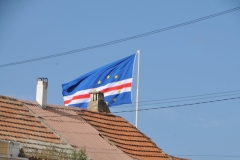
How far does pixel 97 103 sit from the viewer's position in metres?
38.7

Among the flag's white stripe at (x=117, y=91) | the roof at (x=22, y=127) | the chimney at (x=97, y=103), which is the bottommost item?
the roof at (x=22, y=127)

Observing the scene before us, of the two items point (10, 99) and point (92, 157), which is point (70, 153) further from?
point (10, 99)

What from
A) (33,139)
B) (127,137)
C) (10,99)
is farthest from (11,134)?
(127,137)

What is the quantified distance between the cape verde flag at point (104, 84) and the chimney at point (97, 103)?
0.31 metres

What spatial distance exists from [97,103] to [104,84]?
4.56 ft

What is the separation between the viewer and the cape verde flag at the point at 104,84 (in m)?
39.2

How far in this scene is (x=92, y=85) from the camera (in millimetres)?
39906

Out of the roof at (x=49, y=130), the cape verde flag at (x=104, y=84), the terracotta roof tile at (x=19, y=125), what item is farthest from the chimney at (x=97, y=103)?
the terracotta roof tile at (x=19, y=125)

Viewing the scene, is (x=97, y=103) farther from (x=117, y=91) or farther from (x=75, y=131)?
(x=75, y=131)

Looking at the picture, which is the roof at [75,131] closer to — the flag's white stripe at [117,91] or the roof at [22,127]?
the roof at [22,127]

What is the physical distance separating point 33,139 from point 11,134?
89cm

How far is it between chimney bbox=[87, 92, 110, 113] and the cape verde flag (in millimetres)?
311

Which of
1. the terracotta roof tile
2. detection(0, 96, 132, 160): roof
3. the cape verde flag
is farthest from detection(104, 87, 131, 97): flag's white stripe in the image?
the terracotta roof tile

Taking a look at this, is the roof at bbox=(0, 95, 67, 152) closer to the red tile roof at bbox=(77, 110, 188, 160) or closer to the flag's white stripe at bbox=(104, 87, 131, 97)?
the red tile roof at bbox=(77, 110, 188, 160)
